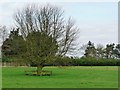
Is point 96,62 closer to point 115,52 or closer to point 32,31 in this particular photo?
point 115,52

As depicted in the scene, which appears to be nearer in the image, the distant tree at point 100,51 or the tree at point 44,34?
the tree at point 44,34

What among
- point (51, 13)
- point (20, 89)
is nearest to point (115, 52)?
point (51, 13)

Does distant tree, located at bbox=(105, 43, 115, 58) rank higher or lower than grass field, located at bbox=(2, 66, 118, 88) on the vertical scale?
higher

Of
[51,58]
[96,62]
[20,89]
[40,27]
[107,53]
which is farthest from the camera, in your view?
[107,53]

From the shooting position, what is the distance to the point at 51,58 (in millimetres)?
42812

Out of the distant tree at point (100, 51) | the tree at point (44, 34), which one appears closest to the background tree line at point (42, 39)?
the tree at point (44, 34)

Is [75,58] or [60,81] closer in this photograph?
[60,81]

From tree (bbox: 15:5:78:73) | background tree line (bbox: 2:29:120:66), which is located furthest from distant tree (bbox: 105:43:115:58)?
tree (bbox: 15:5:78:73)

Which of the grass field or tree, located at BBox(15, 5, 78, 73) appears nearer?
the grass field

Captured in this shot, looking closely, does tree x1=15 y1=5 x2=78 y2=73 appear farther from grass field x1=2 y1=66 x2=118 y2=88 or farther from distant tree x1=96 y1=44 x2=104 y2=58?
distant tree x1=96 y1=44 x2=104 y2=58

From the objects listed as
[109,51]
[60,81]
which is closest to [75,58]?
[60,81]

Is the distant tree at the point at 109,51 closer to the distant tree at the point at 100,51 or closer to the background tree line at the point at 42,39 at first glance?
the distant tree at the point at 100,51

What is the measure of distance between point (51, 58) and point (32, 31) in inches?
204

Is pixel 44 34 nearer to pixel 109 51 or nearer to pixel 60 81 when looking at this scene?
pixel 60 81
